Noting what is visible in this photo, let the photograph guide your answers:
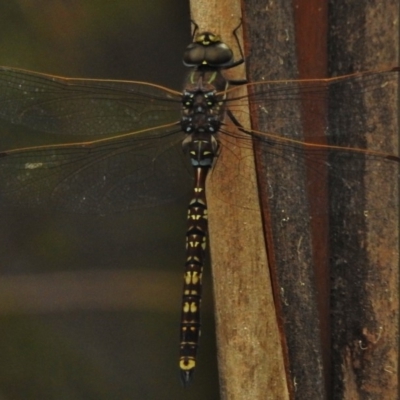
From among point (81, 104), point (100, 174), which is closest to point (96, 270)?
point (100, 174)

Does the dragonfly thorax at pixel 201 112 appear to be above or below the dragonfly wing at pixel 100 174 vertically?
above

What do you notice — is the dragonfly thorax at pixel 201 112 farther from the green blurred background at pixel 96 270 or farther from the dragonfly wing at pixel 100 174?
the green blurred background at pixel 96 270

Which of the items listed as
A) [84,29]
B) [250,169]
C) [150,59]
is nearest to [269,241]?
[250,169]

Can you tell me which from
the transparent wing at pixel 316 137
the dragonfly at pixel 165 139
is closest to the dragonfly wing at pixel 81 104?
the dragonfly at pixel 165 139

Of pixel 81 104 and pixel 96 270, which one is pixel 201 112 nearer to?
pixel 81 104

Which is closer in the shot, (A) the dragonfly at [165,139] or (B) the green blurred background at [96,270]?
(A) the dragonfly at [165,139]

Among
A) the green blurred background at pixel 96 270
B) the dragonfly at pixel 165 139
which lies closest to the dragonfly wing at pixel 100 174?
the dragonfly at pixel 165 139

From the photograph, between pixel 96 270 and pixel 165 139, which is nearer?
pixel 165 139

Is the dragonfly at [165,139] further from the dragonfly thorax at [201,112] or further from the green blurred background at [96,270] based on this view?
the green blurred background at [96,270]
